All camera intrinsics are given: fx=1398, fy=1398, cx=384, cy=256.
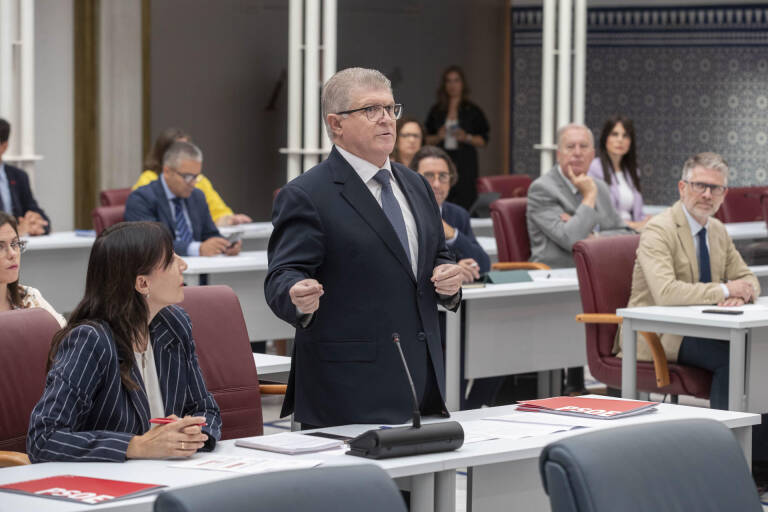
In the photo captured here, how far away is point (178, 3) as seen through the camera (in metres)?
11.5

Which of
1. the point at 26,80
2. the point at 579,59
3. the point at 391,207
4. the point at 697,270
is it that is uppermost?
the point at 579,59

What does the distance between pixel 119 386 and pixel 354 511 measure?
127 centimetres

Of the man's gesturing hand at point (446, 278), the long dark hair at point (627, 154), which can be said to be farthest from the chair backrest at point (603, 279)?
the long dark hair at point (627, 154)

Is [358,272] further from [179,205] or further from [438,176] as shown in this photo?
[179,205]

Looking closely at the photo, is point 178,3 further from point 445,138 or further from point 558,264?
point 558,264

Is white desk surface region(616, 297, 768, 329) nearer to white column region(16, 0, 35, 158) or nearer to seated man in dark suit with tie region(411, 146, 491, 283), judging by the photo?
seated man in dark suit with tie region(411, 146, 491, 283)

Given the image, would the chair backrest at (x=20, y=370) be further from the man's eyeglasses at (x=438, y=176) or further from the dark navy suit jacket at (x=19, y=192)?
the dark navy suit jacket at (x=19, y=192)

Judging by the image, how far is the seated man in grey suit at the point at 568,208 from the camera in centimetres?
700

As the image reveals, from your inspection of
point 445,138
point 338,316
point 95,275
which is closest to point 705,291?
point 338,316

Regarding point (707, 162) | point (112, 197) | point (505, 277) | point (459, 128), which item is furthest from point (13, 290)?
point (459, 128)

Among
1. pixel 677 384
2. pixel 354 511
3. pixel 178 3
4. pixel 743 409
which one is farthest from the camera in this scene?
pixel 178 3

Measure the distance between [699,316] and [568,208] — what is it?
223cm

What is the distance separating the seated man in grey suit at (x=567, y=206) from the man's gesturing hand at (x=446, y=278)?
3787 mm

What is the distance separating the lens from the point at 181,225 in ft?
23.1
